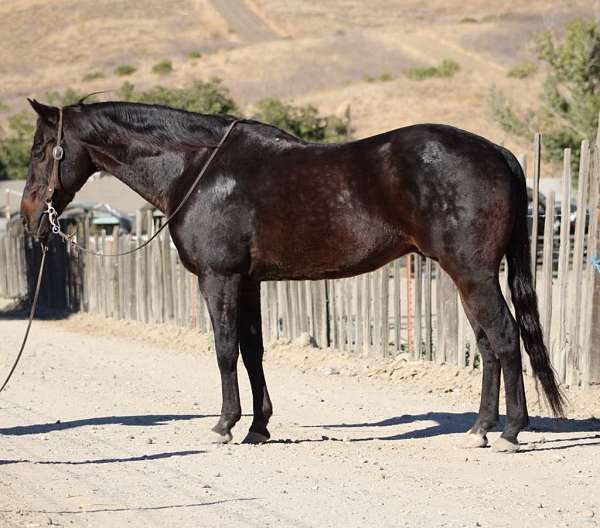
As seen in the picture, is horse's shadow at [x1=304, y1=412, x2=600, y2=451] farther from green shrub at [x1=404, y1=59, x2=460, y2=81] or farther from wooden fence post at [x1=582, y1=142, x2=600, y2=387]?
green shrub at [x1=404, y1=59, x2=460, y2=81]

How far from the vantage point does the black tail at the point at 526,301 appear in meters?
7.73

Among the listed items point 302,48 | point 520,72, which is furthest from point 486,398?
point 302,48

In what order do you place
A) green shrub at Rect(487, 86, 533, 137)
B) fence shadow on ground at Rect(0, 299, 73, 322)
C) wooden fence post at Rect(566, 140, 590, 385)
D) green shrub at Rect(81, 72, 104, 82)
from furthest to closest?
green shrub at Rect(81, 72, 104, 82) < green shrub at Rect(487, 86, 533, 137) < fence shadow on ground at Rect(0, 299, 73, 322) < wooden fence post at Rect(566, 140, 590, 385)

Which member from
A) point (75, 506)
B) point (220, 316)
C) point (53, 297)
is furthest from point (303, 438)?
point (53, 297)

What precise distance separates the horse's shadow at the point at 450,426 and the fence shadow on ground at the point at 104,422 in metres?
1.14

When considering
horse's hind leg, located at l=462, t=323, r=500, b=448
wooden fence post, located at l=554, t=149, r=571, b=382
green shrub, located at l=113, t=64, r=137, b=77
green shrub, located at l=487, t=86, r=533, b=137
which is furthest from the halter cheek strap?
green shrub, located at l=113, t=64, r=137, b=77

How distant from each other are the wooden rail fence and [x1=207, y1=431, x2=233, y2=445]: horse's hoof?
9.82 feet

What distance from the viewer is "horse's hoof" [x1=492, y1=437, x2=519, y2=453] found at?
24.7 ft

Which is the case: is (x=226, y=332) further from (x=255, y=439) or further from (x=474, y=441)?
(x=474, y=441)

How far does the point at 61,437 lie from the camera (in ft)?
27.6

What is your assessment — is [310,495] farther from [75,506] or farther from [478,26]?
[478,26]

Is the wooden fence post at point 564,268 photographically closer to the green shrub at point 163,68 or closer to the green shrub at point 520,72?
the green shrub at point 520,72

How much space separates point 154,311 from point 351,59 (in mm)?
80002

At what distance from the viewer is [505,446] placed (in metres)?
7.52
